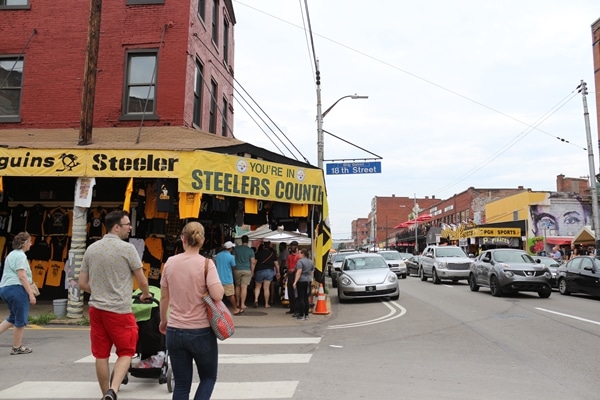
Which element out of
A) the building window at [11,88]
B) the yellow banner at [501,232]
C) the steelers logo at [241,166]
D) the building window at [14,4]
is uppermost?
the building window at [14,4]

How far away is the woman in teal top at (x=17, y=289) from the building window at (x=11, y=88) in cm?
882

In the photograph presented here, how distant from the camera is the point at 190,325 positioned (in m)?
3.83

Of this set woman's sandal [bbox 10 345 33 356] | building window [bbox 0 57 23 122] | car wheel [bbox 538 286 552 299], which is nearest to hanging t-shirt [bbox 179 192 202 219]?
woman's sandal [bbox 10 345 33 356]

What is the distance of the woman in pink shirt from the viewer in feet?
12.5

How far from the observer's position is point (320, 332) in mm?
9586

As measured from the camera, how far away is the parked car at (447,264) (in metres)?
21.6

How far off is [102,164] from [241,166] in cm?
294

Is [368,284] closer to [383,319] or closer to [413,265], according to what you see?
[383,319]

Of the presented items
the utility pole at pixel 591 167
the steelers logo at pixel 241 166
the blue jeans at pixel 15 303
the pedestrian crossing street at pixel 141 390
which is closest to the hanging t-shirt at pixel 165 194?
the steelers logo at pixel 241 166

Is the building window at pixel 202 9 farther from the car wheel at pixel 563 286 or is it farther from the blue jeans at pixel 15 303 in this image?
the car wheel at pixel 563 286

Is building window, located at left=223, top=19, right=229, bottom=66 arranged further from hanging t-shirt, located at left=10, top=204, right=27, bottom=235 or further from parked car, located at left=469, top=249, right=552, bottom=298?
parked car, located at left=469, top=249, right=552, bottom=298

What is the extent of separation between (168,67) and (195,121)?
6.35ft

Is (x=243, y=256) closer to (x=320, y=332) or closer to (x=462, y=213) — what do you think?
(x=320, y=332)

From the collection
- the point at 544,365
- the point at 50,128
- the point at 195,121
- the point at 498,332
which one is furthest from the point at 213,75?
the point at 544,365
